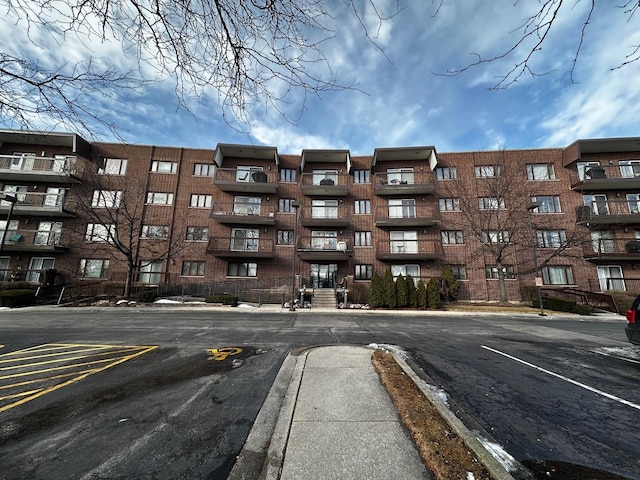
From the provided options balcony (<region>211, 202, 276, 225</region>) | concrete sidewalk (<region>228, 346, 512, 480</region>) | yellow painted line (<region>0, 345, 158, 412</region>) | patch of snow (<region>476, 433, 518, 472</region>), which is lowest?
yellow painted line (<region>0, 345, 158, 412</region>)

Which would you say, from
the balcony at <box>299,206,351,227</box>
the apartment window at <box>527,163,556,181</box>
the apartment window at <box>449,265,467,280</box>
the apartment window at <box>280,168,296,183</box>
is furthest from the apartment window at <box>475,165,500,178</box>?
the apartment window at <box>280,168,296,183</box>

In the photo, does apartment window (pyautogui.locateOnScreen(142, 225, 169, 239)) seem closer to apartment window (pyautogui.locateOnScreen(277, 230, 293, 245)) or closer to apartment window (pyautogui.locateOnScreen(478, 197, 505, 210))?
apartment window (pyautogui.locateOnScreen(277, 230, 293, 245))

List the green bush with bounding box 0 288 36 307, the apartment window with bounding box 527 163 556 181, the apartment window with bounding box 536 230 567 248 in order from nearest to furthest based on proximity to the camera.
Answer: the green bush with bounding box 0 288 36 307 → the apartment window with bounding box 536 230 567 248 → the apartment window with bounding box 527 163 556 181

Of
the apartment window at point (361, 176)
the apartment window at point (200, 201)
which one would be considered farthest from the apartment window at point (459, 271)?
the apartment window at point (200, 201)

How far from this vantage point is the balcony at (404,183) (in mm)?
23266

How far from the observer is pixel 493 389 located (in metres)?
4.39

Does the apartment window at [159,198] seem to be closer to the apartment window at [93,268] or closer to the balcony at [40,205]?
the balcony at [40,205]

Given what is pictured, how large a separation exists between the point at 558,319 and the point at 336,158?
20.2m

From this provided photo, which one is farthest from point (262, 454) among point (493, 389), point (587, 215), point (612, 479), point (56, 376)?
point (587, 215)

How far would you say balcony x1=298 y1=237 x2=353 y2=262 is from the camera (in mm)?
21828

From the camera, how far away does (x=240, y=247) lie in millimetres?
22516

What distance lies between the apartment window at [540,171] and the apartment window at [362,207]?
48.1ft

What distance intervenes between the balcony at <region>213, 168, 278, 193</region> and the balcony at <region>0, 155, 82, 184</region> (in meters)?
12.0

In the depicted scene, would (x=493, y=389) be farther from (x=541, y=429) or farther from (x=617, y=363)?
(x=617, y=363)
